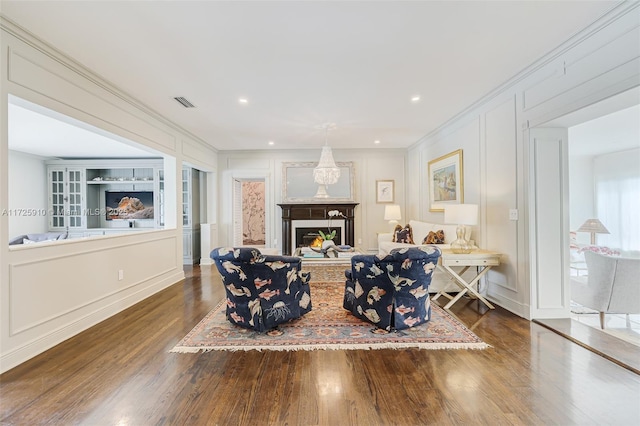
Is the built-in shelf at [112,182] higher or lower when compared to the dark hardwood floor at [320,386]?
higher

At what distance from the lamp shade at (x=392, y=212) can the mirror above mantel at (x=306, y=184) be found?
916 millimetres

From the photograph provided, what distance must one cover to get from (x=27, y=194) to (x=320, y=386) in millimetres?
7687

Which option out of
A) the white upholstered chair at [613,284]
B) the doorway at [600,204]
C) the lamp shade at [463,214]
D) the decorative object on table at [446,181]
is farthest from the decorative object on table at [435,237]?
the white upholstered chair at [613,284]

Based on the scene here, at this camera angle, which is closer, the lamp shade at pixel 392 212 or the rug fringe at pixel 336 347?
the rug fringe at pixel 336 347

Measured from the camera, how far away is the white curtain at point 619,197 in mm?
5637

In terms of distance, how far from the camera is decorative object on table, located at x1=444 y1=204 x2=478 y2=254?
348 cm

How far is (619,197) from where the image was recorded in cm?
588

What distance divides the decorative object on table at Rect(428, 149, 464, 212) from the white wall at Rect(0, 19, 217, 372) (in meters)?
4.75

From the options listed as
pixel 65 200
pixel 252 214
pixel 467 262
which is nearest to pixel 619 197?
pixel 467 262

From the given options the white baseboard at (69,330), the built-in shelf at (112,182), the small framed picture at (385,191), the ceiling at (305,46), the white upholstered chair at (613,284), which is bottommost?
the white baseboard at (69,330)

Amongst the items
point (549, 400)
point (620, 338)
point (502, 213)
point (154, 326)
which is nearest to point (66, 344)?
point (154, 326)

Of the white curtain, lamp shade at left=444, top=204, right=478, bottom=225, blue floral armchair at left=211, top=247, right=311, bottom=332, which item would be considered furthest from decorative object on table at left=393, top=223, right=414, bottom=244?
the white curtain

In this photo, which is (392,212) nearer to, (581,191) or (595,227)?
(595,227)

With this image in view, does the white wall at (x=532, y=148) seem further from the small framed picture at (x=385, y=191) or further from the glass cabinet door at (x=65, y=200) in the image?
the glass cabinet door at (x=65, y=200)
